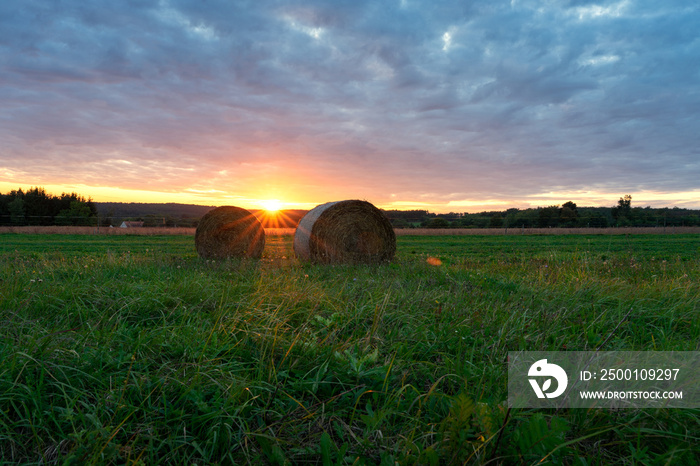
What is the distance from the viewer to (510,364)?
2.62 meters

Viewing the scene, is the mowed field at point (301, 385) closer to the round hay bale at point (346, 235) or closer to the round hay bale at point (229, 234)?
the round hay bale at point (346, 235)

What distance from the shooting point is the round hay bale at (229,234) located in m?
11.7

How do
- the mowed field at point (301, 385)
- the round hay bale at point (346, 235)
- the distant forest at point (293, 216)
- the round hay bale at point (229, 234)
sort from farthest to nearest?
the distant forest at point (293, 216) < the round hay bale at point (229, 234) < the round hay bale at point (346, 235) < the mowed field at point (301, 385)

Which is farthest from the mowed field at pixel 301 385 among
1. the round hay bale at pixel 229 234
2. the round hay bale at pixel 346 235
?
the round hay bale at pixel 229 234

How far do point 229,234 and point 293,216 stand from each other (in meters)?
34.2

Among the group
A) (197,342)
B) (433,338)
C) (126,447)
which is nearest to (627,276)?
(433,338)

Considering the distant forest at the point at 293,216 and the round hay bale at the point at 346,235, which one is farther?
the distant forest at the point at 293,216

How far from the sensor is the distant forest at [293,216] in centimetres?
3922

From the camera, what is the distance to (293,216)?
151ft

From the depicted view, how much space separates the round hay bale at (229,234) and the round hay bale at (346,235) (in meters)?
2.23

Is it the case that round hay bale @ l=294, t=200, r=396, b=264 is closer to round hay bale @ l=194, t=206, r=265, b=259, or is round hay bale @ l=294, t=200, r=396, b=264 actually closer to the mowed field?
round hay bale @ l=194, t=206, r=265, b=259

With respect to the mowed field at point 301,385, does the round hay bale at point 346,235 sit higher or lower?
higher

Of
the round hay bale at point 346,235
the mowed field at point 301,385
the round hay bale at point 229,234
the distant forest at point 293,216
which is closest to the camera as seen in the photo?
the mowed field at point 301,385

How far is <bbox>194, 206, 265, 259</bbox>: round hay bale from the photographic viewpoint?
11.7 metres
